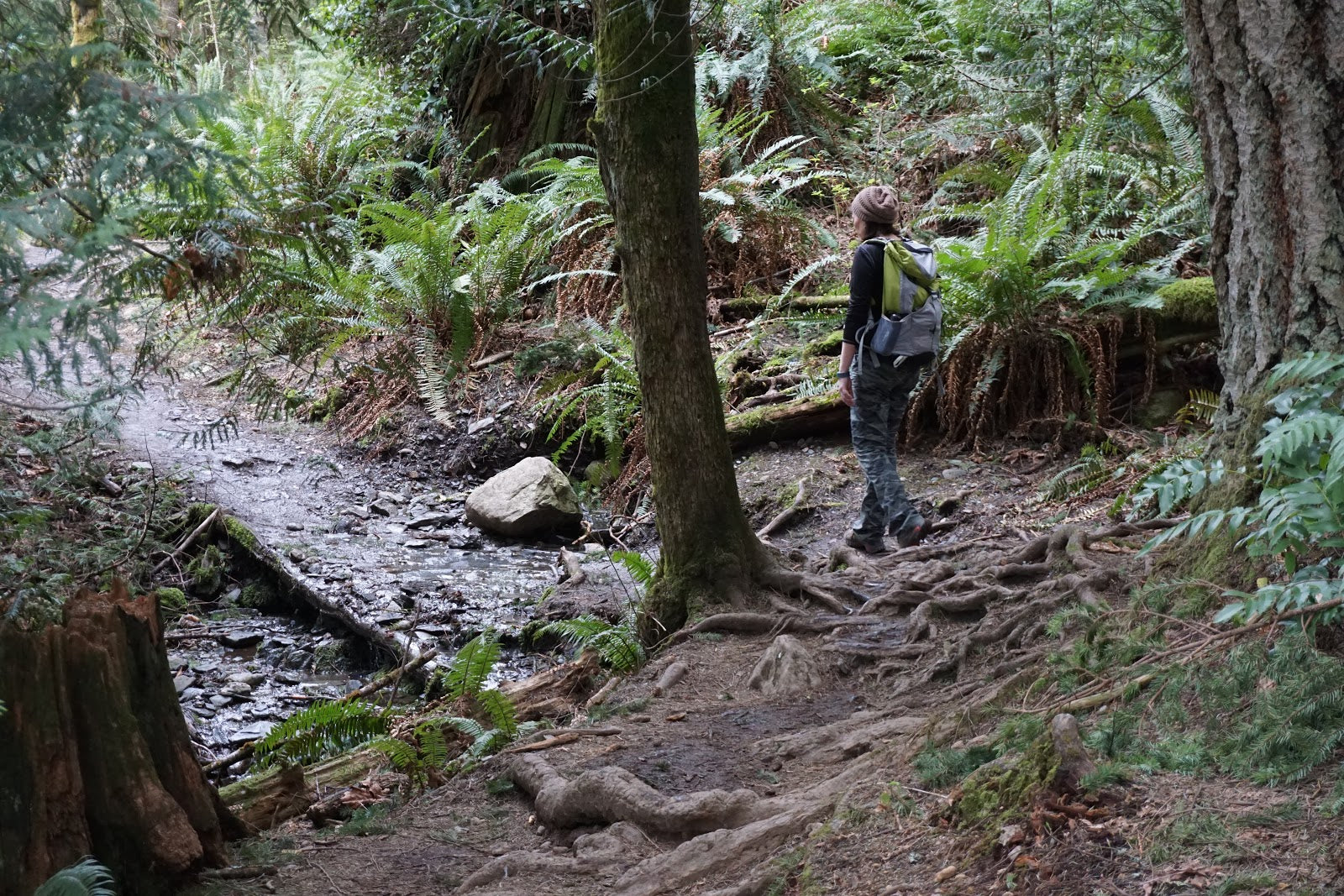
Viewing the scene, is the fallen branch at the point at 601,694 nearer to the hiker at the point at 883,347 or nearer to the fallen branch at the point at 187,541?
the hiker at the point at 883,347

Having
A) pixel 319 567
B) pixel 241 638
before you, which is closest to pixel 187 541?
pixel 319 567

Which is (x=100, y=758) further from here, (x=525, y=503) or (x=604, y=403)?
(x=604, y=403)

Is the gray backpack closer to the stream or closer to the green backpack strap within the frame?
the green backpack strap

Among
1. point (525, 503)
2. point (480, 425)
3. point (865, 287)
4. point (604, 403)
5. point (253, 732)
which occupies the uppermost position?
point (865, 287)

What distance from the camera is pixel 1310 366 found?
241 centimetres

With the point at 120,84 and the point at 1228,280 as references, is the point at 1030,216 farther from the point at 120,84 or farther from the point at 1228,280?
the point at 120,84

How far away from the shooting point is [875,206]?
5.73 m

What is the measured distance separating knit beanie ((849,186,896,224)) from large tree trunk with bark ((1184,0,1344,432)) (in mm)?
2453

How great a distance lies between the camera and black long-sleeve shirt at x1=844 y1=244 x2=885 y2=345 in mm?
5777

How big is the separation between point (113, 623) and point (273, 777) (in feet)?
4.77

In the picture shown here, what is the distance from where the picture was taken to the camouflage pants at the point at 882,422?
6.11 metres

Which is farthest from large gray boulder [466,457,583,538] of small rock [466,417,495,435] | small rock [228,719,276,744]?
small rock [228,719,276,744]

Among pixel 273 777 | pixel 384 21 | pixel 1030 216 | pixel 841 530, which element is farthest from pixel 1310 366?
pixel 384 21

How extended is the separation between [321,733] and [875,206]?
4003 millimetres
